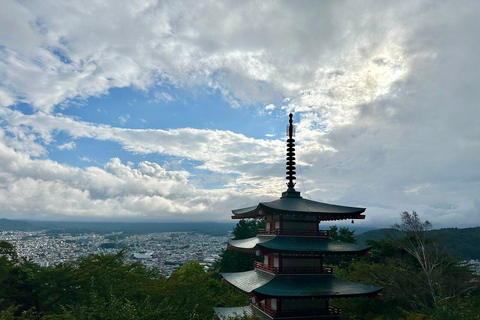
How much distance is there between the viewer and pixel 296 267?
2338 cm

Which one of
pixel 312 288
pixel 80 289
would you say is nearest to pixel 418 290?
pixel 312 288

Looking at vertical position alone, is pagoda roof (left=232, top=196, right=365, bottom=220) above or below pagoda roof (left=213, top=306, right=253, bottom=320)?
above

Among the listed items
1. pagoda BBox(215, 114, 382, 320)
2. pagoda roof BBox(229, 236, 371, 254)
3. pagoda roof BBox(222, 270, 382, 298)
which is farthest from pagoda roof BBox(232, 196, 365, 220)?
pagoda roof BBox(222, 270, 382, 298)

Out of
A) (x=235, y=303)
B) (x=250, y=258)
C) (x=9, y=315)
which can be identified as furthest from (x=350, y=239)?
(x=9, y=315)

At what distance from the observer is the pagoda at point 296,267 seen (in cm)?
2148

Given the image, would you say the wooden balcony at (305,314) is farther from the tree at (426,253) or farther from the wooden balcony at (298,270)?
the tree at (426,253)

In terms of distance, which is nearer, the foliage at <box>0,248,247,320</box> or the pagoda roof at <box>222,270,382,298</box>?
the pagoda roof at <box>222,270,382,298</box>

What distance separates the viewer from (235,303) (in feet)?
107

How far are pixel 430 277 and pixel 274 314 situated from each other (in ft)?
64.7

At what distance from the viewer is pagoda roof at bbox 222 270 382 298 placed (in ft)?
68.2

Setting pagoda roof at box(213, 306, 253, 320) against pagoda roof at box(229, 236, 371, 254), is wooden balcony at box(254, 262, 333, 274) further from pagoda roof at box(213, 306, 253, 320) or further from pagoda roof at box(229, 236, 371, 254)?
pagoda roof at box(213, 306, 253, 320)

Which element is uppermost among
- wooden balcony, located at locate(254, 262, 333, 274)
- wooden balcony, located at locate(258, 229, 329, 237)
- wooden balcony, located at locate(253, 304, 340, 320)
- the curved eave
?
wooden balcony, located at locate(258, 229, 329, 237)

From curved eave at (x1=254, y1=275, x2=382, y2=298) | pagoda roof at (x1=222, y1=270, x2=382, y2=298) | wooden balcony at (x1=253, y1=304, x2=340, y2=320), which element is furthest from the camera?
wooden balcony at (x1=253, y1=304, x2=340, y2=320)

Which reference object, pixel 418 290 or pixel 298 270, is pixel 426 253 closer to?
pixel 418 290
